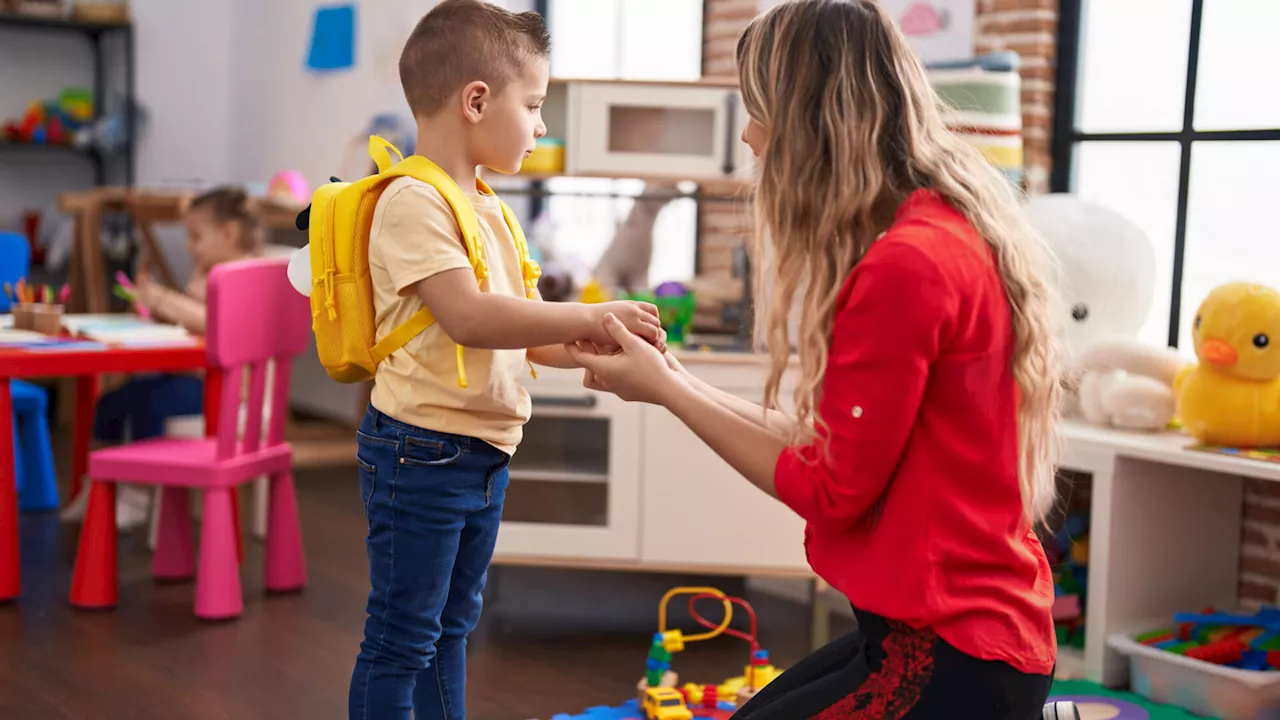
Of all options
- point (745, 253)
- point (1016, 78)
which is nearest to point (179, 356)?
point (745, 253)

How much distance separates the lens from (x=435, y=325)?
1631 millimetres

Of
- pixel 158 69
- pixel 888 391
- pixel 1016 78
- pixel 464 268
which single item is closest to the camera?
pixel 888 391

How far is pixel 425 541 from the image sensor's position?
1.67 meters

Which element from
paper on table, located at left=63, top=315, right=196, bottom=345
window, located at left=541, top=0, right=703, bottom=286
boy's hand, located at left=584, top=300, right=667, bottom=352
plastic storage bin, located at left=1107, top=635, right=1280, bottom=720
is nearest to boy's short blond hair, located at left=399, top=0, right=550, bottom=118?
boy's hand, located at left=584, top=300, right=667, bottom=352

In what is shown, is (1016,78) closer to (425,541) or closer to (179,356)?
(425,541)

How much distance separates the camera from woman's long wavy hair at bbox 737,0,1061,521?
4.24 feet

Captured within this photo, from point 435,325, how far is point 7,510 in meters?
1.87

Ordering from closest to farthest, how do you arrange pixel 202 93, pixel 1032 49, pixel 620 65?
pixel 1032 49 → pixel 620 65 → pixel 202 93

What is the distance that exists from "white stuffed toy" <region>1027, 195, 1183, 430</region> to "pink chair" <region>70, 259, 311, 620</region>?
174 centimetres

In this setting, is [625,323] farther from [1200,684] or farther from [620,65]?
[620,65]

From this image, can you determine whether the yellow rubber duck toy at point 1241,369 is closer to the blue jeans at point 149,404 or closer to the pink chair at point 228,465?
the pink chair at point 228,465

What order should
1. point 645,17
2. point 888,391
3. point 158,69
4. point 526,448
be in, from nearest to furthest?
point 888,391, point 526,448, point 645,17, point 158,69

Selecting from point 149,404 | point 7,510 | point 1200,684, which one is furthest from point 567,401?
point 149,404

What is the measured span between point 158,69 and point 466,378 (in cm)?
516
